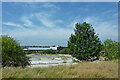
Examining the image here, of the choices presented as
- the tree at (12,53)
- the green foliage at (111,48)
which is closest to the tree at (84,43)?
the green foliage at (111,48)

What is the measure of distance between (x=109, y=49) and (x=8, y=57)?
26.0 feet

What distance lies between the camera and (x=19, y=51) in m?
5.22

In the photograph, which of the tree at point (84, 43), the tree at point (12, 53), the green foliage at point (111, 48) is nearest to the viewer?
the tree at point (12, 53)

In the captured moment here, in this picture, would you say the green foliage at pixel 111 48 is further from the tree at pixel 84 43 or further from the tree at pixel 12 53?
the tree at pixel 12 53

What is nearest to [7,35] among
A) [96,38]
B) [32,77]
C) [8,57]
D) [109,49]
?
[8,57]

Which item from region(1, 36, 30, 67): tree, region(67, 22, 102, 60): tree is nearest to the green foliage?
region(67, 22, 102, 60): tree

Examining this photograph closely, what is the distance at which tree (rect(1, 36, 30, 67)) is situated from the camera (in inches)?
191

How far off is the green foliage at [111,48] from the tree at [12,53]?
701cm

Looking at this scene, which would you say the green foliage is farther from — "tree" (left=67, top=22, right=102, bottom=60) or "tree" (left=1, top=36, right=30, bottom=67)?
"tree" (left=1, top=36, right=30, bottom=67)

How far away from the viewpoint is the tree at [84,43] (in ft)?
23.6

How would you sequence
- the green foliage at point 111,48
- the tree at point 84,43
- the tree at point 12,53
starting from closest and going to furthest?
the tree at point 12,53
the tree at point 84,43
the green foliage at point 111,48

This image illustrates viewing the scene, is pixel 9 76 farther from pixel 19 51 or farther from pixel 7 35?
pixel 7 35

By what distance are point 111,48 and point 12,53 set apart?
7750mm

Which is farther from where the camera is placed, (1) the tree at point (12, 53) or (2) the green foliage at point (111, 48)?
(2) the green foliage at point (111, 48)
